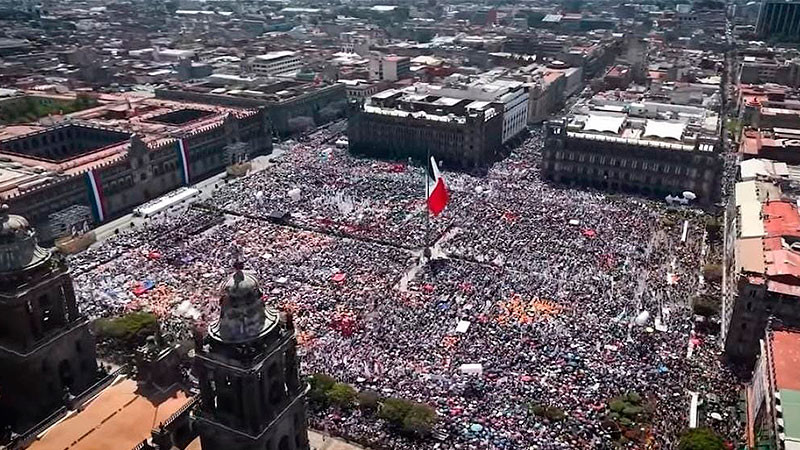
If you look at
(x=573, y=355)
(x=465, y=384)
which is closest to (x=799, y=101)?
(x=573, y=355)

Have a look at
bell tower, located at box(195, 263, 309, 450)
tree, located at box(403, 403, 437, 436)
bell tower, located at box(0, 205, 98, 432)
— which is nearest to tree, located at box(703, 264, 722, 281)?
tree, located at box(403, 403, 437, 436)

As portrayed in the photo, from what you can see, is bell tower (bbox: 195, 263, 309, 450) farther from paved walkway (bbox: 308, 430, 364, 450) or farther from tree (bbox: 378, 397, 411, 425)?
tree (bbox: 378, 397, 411, 425)

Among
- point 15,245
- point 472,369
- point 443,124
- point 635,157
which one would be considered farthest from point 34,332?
point 635,157

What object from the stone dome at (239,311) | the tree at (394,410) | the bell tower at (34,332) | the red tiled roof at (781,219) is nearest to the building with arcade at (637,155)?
the red tiled roof at (781,219)

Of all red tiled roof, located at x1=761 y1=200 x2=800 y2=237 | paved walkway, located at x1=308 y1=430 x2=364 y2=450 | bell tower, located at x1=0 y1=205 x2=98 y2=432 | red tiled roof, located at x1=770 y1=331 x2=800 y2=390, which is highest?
bell tower, located at x1=0 y1=205 x2=98 y2=432

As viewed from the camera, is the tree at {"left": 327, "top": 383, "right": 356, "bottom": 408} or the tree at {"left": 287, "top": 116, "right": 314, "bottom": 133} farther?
the tree at {"left": 287, "top": 116, "right": 314, "bottom": 133}

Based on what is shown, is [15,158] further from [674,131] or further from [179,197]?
[674,131]

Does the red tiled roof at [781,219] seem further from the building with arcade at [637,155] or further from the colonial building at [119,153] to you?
the colonial building at [119,153]
